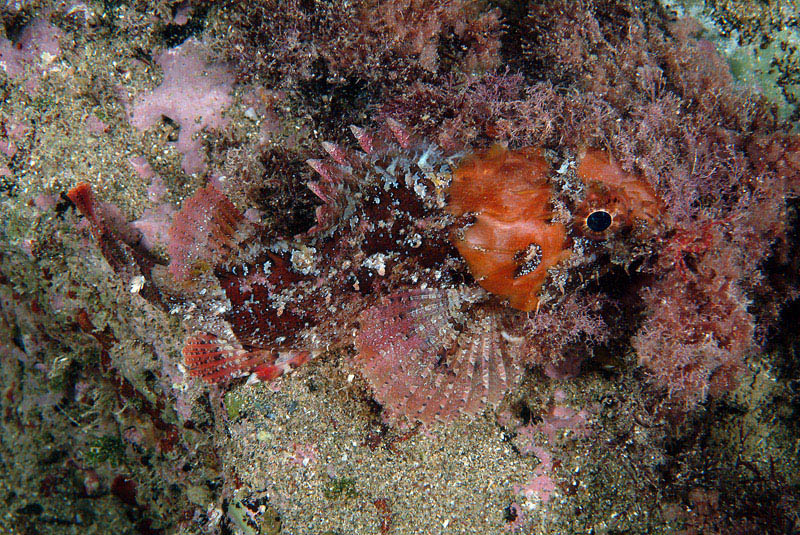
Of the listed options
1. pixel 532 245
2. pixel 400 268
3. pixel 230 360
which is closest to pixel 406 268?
pixel 400 268

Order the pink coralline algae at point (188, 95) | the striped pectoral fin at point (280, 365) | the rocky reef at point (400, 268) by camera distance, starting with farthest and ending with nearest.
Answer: the pink coralline algae at point (188, 95) → the striped pectoral fin at point (280, 365) → the rocky reef at point (400, 268)

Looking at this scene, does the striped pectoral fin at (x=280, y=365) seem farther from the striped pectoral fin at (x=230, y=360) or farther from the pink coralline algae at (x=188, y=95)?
the pink coralline algae at (x=188, y=95)

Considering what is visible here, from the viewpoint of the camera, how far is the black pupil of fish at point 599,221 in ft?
10.1

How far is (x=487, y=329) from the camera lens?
383 cm

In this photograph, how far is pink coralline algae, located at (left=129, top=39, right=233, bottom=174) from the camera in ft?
13.6

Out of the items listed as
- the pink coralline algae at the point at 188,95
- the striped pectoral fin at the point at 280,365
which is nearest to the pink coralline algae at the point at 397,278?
the striped pectoral fin at the point at 280,365

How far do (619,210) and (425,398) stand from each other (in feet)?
7.23

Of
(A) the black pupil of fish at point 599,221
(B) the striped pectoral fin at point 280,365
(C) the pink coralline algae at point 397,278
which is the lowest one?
(B) the striped pectoral fin at point 280,365

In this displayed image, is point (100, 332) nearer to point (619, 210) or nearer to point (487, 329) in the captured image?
point (487, 329)

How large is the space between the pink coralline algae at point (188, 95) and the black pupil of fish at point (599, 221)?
3438mm

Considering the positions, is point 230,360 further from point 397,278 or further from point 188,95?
point 188,95

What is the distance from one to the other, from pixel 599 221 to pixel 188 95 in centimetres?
388

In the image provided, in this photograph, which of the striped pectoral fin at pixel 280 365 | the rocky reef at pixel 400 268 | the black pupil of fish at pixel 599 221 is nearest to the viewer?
the black pupil of fish at pixel 599 221

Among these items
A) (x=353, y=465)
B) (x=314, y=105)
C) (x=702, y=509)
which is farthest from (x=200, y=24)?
(x=702, y=509)
